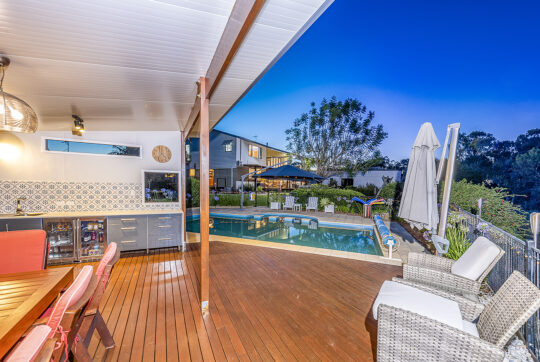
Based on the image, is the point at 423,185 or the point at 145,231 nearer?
the point at 423,185

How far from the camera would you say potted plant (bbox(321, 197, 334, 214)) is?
35.3 feet

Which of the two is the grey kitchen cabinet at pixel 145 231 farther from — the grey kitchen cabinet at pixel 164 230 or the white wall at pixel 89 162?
the white wall at pixel 89 162

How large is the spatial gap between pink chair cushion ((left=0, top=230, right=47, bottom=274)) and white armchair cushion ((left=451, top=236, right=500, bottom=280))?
4384 millimetres

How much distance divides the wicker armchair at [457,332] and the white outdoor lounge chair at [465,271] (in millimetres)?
562

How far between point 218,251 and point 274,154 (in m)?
22.5

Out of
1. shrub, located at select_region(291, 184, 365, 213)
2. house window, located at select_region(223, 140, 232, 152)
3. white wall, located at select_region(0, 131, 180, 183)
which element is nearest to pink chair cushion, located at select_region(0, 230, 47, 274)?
white wall, located at select_region(0, 131, 180, 183)

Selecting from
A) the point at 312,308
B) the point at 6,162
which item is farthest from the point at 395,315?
the point at 6,162

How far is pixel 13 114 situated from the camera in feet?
6.14

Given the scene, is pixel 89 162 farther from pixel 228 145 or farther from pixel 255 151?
pixel 255 151

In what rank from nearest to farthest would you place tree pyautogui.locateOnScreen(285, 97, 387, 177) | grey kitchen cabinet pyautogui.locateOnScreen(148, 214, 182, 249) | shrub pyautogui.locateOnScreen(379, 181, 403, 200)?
grey kitchen cabinet pyautogui.locateOnScreen(148, 214, 182, 249), shrub pyautogui.locateOnScreen(379, 181, 403, 200), tree pyautogui.locateOnScreen(285, 97, 387, 177)

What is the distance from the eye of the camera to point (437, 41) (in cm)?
1647

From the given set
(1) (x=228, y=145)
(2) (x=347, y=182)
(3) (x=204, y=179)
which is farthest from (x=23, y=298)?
(2) (x=347, y=182)

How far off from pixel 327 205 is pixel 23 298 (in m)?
10.6

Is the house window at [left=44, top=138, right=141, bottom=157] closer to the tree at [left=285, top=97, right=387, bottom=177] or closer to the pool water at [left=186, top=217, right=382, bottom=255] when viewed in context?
the pool water at [left=186, top=217, right=382, bottom=255]
